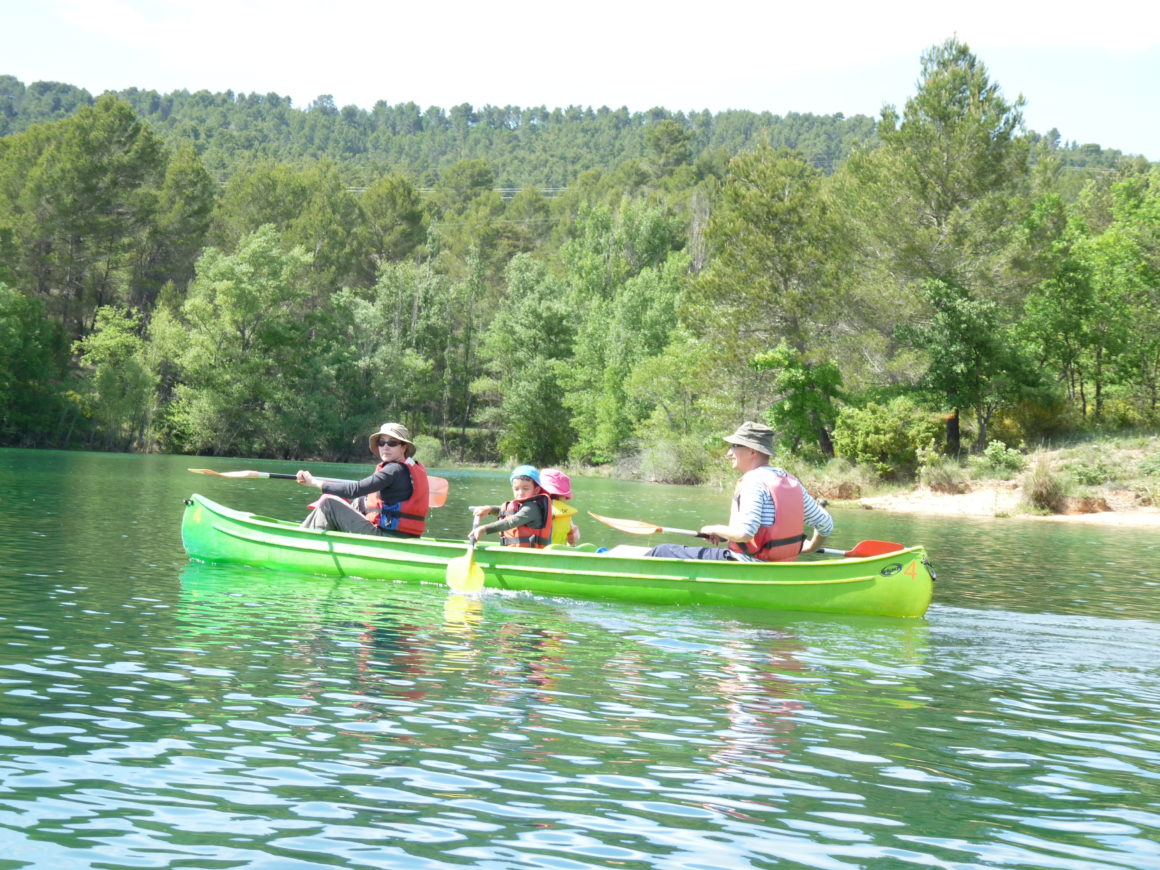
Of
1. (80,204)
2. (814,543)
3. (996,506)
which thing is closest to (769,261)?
(996,506)

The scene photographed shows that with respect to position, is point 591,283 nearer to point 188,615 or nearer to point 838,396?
point 838,396

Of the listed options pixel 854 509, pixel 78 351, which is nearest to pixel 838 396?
pixel 854 509

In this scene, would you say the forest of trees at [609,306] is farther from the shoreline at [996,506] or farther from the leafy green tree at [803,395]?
the shoreline at [996,506]

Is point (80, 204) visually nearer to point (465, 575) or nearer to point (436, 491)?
point (436, 491)

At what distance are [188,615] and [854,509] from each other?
2731 centimetres

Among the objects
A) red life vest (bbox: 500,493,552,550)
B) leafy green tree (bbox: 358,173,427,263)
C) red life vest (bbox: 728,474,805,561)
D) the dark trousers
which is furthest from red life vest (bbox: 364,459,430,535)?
leafy green tree (bbox: 358,173,427,263)

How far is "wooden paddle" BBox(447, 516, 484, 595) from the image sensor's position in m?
12.9

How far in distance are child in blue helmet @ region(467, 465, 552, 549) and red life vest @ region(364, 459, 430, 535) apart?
0.84 m

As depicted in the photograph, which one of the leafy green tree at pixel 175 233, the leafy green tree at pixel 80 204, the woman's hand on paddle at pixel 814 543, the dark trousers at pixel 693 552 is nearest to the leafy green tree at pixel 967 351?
the woman's hand on paddle at pixel 814 543

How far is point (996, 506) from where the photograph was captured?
114 ft

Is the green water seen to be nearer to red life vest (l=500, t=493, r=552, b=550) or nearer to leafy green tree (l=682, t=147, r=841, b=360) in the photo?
red life vest (l=500, t=493, r=552, b=550)

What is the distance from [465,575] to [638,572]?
1.90 metres

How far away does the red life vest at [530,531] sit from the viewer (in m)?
13.6

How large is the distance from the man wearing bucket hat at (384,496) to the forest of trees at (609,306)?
28.0 meters
